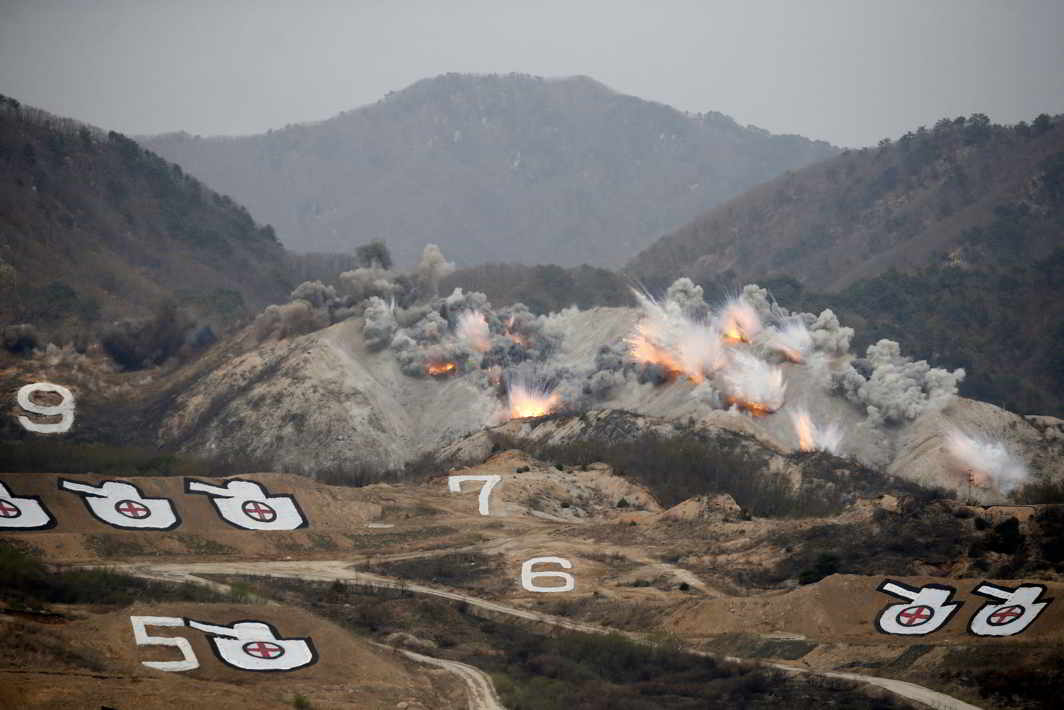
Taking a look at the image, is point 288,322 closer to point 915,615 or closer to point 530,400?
point 530,400

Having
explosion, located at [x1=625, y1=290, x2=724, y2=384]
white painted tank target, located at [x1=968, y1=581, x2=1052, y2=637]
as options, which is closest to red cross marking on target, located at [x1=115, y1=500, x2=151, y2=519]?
white painted tank target, located at [x1=968, y1=581, x2=1052, y2=637]

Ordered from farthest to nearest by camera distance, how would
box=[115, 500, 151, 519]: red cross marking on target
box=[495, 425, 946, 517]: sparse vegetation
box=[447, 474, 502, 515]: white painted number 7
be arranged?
box=[495, 425, 946, 517]: sparse vegetation → box=[447, 474, 502, 515]: white painted number 7 → box=[115, 500, 151, 519]: red cross marking on target

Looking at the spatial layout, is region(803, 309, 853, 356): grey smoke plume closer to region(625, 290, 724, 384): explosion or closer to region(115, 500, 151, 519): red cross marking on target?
region(625, 290, 724, 384): explosion

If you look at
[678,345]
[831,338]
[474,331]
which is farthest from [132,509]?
[831,338]

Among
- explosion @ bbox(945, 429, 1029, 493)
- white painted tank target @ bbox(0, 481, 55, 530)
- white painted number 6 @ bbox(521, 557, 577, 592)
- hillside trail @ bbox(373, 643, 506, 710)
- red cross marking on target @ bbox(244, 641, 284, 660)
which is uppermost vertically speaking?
white painted tank target @ bbox(0, 481, 55, 530)

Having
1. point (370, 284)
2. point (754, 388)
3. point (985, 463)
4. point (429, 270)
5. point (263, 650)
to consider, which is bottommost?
point (985, 463)

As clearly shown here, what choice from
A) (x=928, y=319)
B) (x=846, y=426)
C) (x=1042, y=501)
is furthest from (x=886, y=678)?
(x=928, y=319)

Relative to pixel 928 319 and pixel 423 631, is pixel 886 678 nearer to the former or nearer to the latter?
pixel 423 631

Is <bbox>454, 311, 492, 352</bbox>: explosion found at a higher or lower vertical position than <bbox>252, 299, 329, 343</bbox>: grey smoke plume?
lower
